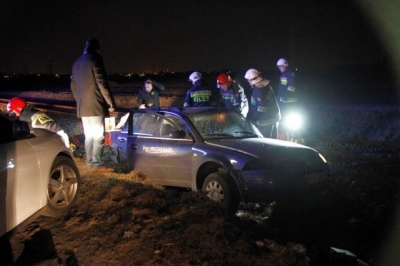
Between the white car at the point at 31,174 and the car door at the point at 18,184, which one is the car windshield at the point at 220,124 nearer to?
the white car at the point at 31,174

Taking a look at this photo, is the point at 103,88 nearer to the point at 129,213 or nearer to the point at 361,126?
the point at 129,213

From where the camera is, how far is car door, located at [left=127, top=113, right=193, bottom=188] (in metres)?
6.31

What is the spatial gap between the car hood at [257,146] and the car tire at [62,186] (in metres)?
1.98

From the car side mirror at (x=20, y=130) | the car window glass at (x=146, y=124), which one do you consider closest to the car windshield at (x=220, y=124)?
the car window glass at (x=146, y=124)

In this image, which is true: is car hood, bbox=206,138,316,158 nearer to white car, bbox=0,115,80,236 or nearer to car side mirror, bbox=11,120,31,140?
white car, bbox=0,115,80,236

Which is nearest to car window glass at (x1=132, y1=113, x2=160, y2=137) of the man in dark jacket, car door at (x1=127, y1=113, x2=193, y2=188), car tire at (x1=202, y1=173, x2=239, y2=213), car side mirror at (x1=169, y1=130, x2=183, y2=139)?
car door at (x1=127, y1=113, x2=193, y2=188)

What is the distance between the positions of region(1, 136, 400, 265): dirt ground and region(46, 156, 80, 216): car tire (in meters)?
0.15

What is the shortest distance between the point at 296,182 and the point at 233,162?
86cm

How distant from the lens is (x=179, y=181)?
6375mm

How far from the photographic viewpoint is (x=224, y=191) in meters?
5.51

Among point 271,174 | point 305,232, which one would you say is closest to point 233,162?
point 271,174

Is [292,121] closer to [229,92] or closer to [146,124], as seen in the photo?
[229,92]

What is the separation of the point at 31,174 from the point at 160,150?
2726 mm

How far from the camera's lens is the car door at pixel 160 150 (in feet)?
20.7
